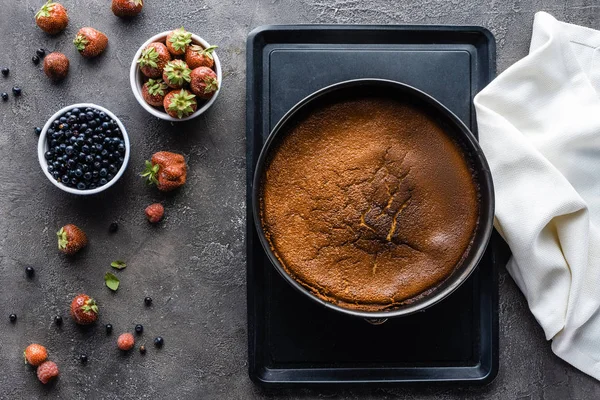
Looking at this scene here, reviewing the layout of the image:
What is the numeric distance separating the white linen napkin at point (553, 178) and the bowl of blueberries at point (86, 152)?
149cm

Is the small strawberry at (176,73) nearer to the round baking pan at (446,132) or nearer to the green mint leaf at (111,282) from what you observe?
the round baking pan at (446,132)

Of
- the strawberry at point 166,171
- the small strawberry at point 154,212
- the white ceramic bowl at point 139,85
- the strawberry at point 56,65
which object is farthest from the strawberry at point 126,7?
the small strawberry at point 154,212

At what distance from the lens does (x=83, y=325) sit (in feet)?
8.53

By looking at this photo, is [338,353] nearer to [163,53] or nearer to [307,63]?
[307,63]

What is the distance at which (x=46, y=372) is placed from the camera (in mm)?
2551

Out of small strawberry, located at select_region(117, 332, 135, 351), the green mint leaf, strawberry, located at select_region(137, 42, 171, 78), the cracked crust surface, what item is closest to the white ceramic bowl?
strawberry, located at select_region(137, 42, 171, 78)

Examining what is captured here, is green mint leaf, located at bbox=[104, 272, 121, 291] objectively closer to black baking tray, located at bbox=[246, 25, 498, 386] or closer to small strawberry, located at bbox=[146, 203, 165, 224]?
small strawberry, located at bbox=[146, 203, 165, 224]

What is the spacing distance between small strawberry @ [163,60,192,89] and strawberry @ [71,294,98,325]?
986 millimetres

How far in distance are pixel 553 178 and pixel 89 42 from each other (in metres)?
1.99

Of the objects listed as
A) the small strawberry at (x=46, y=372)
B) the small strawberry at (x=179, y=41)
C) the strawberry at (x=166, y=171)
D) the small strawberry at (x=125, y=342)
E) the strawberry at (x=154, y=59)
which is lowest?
the small strawberry at (x=46, y=372)

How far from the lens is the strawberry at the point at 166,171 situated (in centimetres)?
250

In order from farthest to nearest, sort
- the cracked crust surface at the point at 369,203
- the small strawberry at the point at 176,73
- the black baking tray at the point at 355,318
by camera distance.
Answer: the black baking tray at the point at 355,318
the small strawberry at the point at 176,73
the cracked crust surface at the point at 369,203

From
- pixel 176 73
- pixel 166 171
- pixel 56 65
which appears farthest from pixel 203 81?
pixel 56 65

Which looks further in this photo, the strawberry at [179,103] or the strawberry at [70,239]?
the strawberry at [70,239]
